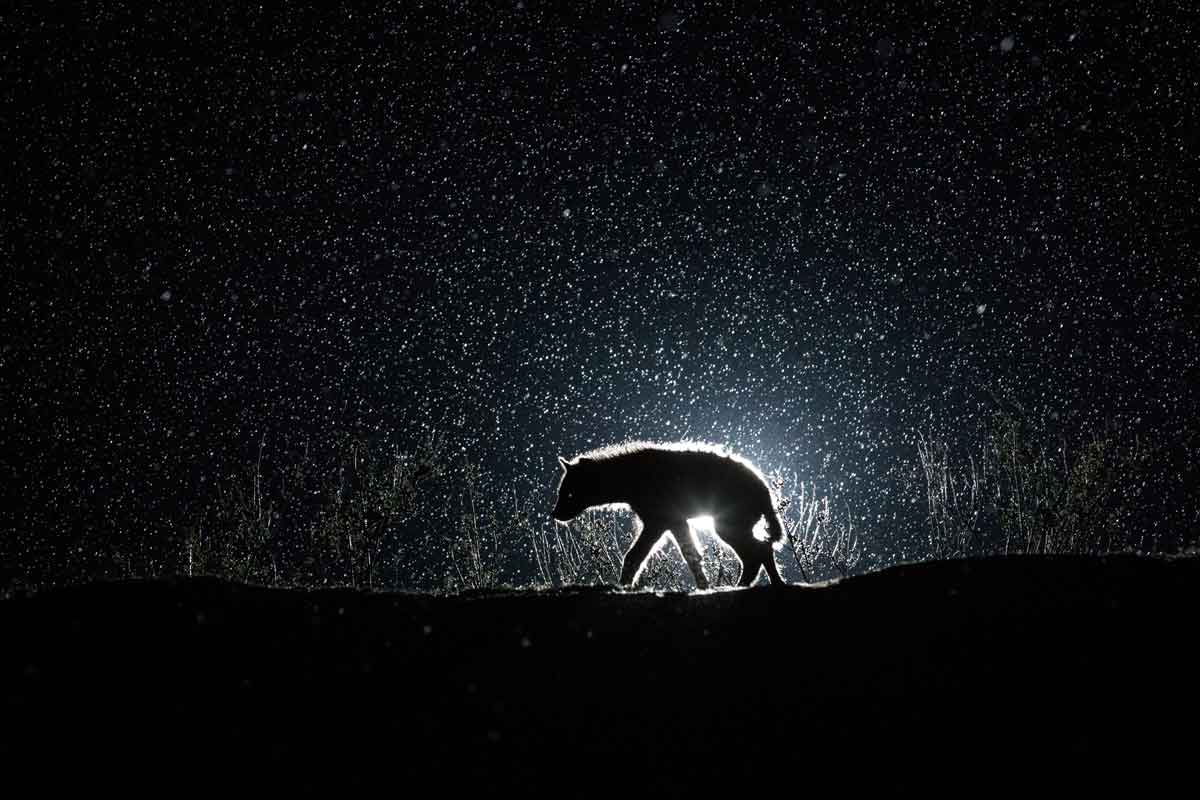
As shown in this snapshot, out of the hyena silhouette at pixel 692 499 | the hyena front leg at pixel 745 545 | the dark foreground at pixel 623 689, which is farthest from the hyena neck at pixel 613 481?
the dark foreground at pixel 623 689

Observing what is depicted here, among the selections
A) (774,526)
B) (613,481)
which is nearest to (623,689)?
(613,481)

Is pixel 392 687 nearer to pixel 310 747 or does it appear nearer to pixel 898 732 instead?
pixel 310 747

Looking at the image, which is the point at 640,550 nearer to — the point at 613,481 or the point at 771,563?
the point at 613,481

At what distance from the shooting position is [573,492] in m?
8.05

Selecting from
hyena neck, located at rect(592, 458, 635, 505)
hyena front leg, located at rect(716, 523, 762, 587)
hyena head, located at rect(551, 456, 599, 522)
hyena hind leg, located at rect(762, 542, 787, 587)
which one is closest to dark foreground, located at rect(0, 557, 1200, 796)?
hyena front leg, located at rect(716, 523, 762, 587)

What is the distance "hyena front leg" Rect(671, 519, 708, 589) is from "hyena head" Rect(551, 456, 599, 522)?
92 cm

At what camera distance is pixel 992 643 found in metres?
3.27

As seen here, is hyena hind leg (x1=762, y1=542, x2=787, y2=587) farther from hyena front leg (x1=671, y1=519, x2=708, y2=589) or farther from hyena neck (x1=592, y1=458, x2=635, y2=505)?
hyena neck (x1=592, y1=458, x2=635, y2=505)

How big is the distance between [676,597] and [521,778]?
193cm

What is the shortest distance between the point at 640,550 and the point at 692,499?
26.2 inches

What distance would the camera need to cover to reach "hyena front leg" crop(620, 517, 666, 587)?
728cm

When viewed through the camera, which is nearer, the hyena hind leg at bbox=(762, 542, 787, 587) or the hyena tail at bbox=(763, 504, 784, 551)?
the hyena hind leg at bbox=(762, 542, 787, 587)

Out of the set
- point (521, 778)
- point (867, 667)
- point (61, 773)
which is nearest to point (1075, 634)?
point (867, 667)

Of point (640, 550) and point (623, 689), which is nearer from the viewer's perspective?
point (623, 689)
